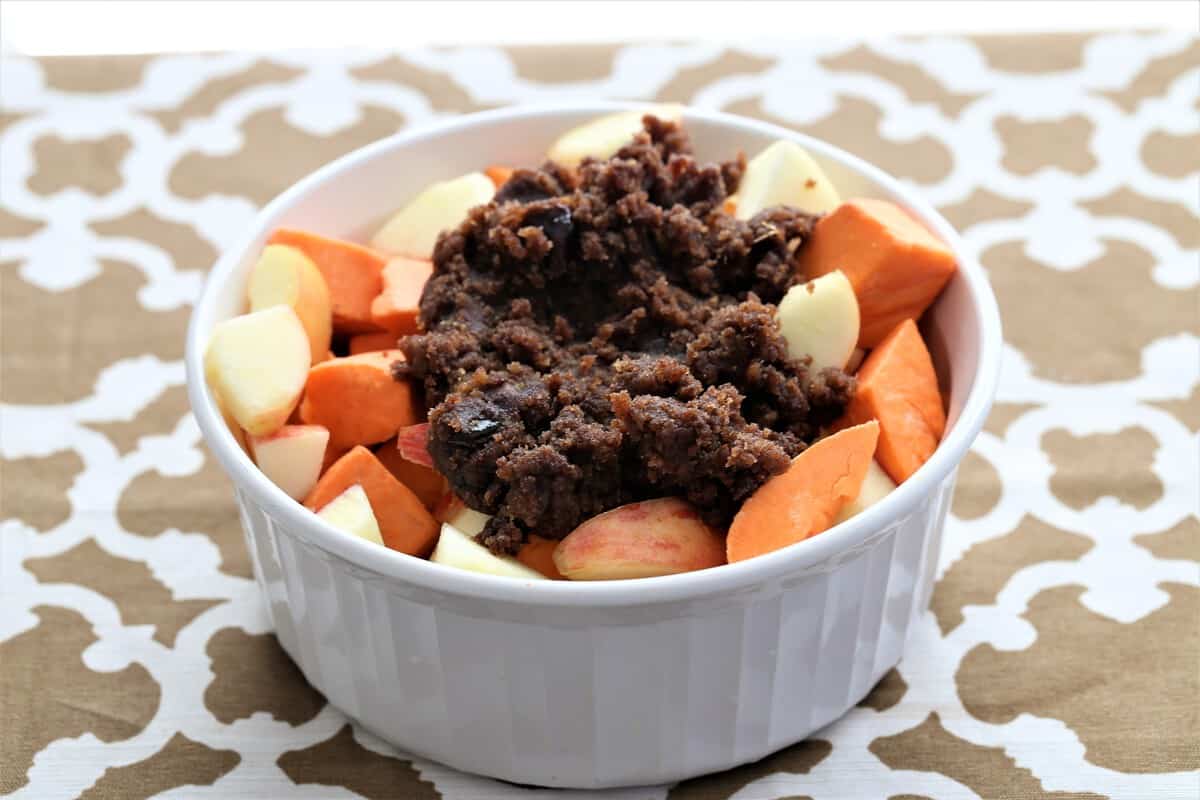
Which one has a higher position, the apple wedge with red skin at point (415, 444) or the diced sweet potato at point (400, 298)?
the diced sweet potato at point (400, 298)

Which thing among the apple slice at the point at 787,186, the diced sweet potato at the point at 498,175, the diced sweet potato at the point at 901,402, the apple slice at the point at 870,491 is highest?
the apple slice at the point at 787,186

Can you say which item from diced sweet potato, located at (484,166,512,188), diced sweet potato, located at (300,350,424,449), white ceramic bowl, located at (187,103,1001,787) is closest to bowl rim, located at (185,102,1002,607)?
white ceramic bowl, located at (187,103,1001,787)

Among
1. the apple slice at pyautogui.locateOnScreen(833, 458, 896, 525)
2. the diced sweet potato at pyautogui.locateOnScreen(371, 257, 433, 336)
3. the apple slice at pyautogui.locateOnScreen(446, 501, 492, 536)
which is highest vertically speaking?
the diced sweet potato at pyautogui.locateOnScreen(371, 257, 433, 336)

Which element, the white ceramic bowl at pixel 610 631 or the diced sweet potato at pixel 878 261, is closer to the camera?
the white ceramic bowl at pixel 610 631

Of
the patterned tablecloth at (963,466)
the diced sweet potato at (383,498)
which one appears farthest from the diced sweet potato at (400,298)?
the patterned tablecloth at (963,466)

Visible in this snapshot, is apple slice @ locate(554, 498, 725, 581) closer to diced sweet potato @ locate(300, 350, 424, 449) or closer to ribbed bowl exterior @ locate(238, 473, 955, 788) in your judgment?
ribbed bowl exterior @ locate(238, 473, 955, 788)

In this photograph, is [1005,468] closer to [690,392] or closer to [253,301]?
[690,392]

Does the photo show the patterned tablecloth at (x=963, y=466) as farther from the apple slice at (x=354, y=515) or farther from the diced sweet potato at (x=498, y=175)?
the diced sweet potato at (x=498, y=175)
